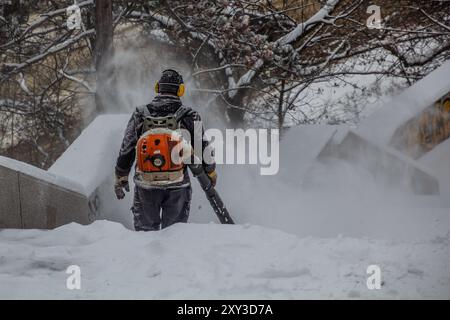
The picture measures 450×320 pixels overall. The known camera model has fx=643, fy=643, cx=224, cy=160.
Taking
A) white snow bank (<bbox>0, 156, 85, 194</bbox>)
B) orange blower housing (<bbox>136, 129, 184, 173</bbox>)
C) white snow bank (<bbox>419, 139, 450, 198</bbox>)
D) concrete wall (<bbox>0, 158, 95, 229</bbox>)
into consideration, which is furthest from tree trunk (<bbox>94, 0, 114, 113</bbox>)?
orange blower housing (<bbox>136, 129, 184, 173</bbox>)

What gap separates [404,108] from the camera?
9.15m

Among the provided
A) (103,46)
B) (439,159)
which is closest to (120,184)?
(439,159)

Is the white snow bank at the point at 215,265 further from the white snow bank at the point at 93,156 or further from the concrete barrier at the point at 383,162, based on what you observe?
the concrete barrier at the point at 383,162

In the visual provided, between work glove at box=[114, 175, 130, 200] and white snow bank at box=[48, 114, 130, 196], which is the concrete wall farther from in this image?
work glove at box=[114, 175, 130, 200]

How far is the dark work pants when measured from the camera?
6.24 meters

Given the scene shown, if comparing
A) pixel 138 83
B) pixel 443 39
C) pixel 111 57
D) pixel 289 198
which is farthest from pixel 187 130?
pixel 443 39

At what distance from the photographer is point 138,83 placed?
13.5 m

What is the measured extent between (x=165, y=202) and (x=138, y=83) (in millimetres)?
7545

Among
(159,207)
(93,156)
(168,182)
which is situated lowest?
(159,207)

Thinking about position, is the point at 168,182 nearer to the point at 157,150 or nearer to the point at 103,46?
the point at 157,150

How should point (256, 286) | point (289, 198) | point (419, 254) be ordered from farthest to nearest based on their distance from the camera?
point (289, 198) → point (419, 254) → point (256, 286)

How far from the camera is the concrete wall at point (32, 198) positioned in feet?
20.0

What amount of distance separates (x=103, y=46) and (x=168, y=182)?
6.85 metres
